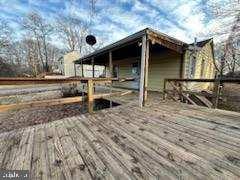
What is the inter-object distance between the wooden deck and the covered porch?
7.68 ft

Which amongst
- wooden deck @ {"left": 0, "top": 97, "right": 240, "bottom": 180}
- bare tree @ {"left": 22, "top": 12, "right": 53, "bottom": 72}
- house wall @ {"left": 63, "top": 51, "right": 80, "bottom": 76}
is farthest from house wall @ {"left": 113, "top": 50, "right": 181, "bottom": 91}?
bare tree @ {"left": 22, "top": 12, "right": 53, "bottom": 72}

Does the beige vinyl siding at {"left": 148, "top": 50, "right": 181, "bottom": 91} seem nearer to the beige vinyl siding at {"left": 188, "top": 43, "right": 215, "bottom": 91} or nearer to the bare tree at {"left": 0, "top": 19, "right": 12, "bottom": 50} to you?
the beige vinyl siding at {"left": 188, "top": 43, "right": 215, "bottom": 91}

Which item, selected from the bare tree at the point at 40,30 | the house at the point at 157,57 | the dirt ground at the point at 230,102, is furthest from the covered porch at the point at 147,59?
the bare tree at the point at 40,30

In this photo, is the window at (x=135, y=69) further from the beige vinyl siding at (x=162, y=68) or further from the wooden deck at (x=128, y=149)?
the wooden deck at (x=128, y=149)

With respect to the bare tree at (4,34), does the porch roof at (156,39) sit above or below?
below

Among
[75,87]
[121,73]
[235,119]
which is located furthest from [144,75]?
[75,87]

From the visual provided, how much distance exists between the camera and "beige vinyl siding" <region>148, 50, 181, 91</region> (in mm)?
8156

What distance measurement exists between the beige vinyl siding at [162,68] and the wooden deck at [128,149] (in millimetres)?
5018

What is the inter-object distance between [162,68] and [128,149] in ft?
24.6

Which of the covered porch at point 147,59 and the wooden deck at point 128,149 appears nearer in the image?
the wooden deck at point 128,149

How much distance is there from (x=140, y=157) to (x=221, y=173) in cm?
98

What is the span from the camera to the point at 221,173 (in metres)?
1.71

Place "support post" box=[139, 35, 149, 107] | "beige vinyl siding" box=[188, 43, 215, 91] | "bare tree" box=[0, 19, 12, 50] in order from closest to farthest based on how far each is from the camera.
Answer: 1. "support post" box=[139, 35, 149, 107]
2. "beige vinyl siding" box=[188, 43, 215, 91]
3. "bare tree" box=[0, 19, 12, 50]

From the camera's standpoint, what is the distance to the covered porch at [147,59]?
5.24 metres
